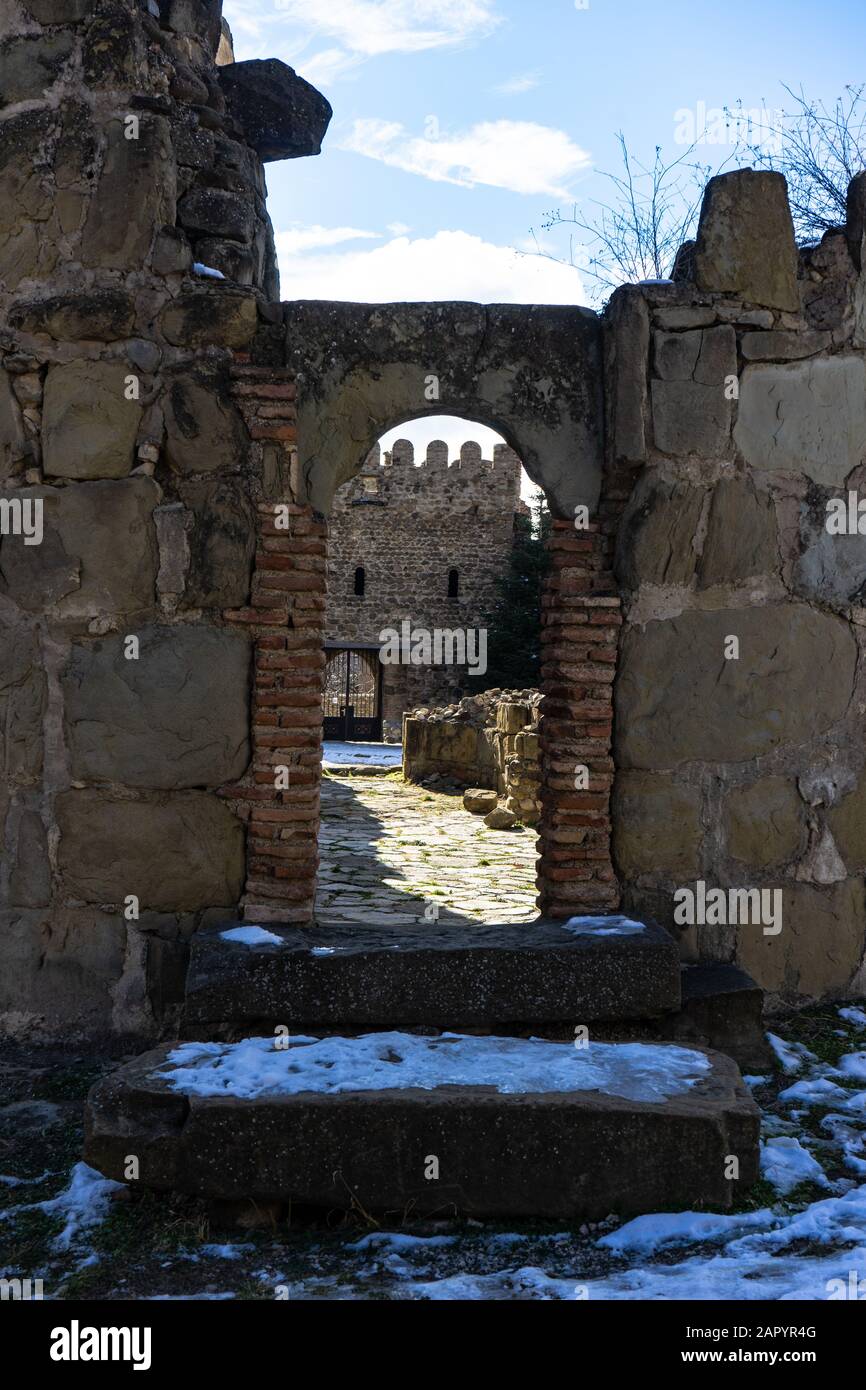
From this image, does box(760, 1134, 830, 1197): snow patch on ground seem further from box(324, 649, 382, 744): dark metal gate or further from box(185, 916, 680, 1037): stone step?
box(324, 649, 382, 744): dark metal gate

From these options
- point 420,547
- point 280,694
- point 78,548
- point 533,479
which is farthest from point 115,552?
point 420,547

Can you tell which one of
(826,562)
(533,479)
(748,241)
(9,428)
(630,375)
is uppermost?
(748,241)

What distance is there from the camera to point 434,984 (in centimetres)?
404

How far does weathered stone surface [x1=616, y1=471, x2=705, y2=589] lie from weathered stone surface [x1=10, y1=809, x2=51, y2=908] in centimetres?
260

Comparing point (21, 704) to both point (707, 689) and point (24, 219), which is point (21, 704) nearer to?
point (24, 219)

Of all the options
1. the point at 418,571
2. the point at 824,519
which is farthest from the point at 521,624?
the point at 824,519

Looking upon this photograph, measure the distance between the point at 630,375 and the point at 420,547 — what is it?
2128 cm

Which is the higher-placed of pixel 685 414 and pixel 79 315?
pixel 79 315

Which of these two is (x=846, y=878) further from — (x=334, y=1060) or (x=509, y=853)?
(x=509, y=853)

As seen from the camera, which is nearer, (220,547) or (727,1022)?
(727,1022)

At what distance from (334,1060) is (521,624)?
70.2ft

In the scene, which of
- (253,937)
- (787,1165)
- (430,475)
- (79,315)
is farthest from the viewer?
(430,475)

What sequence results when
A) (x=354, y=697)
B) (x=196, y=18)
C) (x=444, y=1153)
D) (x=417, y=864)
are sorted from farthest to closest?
(x=354, y=697), (x=417, y=864), (x=196, y=18), (x=444, y=1153)

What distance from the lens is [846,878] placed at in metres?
4.89
